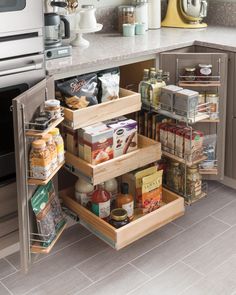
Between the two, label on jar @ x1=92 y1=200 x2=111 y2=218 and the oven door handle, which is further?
label on jar @ x1=92 y1=200 x2=111 y2=218

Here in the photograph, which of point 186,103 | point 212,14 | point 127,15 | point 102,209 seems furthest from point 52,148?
point 212,14

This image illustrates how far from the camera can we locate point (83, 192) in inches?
104

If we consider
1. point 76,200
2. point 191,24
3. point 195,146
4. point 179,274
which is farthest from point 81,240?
point 191,24

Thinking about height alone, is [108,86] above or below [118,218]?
above

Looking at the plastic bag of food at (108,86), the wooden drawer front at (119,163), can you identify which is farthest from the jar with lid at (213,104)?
the plastic bag of food at (108,86)

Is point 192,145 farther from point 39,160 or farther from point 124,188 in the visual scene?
point 39,160

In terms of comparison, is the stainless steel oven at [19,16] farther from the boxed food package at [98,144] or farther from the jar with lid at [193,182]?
the jar with lid at [193,182]

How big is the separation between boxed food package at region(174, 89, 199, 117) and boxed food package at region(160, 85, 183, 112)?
0.02 metres

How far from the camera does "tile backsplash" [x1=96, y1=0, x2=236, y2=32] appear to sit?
3.38 m

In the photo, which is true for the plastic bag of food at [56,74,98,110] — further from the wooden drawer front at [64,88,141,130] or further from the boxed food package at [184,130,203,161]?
the boxed food package at [184,130,203,161]

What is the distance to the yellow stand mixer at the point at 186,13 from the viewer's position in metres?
3.45

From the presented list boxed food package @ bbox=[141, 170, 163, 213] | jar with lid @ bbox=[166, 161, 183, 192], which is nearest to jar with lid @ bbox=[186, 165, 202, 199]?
jar with lid @ bbox=[166, 161, 183, 192]

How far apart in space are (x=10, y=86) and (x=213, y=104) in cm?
120

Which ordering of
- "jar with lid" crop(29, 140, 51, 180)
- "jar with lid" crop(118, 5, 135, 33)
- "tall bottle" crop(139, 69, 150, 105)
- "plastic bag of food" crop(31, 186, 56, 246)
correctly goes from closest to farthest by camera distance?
"jar with lid" crop(29, 140, 51, 180) < "plastic bag of food" crop(31, 186, 56, 246) < "tall bottle" crop(139, 69, 150, 105) < "jar with lid" crop(118, 5, 135, 33)
